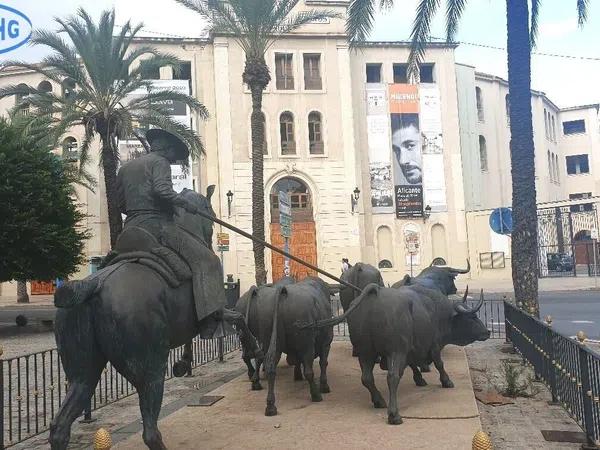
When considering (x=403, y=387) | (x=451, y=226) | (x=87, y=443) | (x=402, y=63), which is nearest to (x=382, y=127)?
(x=402, y=63)

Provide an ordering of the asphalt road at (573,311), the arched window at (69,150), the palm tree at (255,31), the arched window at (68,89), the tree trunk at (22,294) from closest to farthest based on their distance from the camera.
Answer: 1. the asphalt road at (573,311)
2. the palm tree at (255,31)
3. the arched window at (68,89)
4. the arched window at (69,150)
5. the tree trunk at (22,294)

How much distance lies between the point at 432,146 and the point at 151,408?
34284 millimetres

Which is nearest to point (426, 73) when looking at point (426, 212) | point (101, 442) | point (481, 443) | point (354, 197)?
point (426, 212)

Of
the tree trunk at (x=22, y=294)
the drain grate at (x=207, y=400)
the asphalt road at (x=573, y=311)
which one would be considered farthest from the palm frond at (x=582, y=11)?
the tree trunk at (x=22, y=294)

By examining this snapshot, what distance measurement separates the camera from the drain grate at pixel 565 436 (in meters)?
5.95

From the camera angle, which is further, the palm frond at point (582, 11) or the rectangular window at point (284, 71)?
the rectangular window at point (284, 71)

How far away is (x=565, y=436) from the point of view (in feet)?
20.1

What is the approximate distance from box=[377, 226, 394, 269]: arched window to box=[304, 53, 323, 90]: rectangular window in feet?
31.8

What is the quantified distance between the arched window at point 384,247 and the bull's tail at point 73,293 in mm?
32158

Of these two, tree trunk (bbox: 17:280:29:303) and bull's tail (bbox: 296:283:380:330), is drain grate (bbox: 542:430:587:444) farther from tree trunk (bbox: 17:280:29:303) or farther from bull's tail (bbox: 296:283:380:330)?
tree trunk (bbox: 17:280:29:303)

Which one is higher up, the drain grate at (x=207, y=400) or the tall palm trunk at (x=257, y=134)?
the tall palm trunk at (x=257, y=134)

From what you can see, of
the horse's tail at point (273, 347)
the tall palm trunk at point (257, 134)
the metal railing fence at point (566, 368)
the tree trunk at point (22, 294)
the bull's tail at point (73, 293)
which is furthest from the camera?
the tree trunk at point (22, 294)

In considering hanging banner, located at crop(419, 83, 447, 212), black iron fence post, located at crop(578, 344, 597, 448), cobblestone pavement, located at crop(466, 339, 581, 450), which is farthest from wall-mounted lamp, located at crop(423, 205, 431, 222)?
black iron fence post, located at crop(578, 344, 597, 448)

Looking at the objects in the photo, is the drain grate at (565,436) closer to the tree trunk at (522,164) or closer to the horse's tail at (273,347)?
the horse's tail at (273,347)
